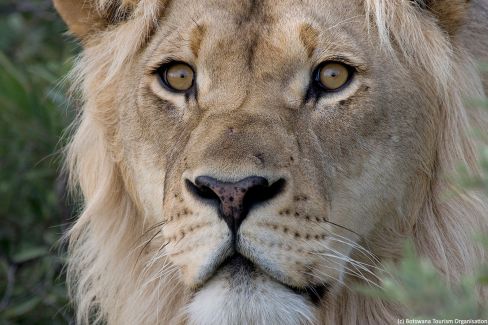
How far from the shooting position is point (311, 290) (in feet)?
10.3

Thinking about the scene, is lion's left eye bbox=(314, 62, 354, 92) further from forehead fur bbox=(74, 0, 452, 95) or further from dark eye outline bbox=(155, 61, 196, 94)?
dark eye outline bbox=(155, 61, 196, 94)

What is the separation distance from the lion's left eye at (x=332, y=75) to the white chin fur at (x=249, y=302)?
799 mm

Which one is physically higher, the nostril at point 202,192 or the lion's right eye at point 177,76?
the lion's right eye at point 177,76

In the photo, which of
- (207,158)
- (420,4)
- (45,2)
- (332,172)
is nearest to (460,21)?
(420,4)

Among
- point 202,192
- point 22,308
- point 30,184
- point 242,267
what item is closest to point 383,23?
point 202,192

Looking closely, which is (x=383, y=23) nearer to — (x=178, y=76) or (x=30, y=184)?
(x=178, y=76)

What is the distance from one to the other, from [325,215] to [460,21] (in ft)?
3.23

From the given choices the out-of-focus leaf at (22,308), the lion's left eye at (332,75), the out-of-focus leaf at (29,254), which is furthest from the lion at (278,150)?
the out-of-focus leaf at (29,254)

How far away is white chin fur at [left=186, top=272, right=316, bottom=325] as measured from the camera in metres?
3.00

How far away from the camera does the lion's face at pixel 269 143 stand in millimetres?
2993

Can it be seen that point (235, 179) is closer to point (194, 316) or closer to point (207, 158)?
point (207, 158)

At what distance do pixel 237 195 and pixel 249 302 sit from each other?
35 centimetres

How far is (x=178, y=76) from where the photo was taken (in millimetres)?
3648

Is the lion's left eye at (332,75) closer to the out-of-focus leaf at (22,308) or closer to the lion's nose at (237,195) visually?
the lion's nose at (237,195)
